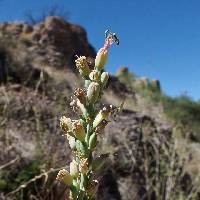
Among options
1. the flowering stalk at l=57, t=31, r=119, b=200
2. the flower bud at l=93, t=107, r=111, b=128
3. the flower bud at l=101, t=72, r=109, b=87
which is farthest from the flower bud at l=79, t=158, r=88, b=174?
the flower bud at l=101, t=72, r=109, b=87

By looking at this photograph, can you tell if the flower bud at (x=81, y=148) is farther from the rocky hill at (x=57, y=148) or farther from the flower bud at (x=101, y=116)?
the rocky hill at (x=57, y=148)

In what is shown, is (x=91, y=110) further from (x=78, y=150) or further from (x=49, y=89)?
(x=49, y=89)

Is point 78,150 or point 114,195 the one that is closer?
point 78,150

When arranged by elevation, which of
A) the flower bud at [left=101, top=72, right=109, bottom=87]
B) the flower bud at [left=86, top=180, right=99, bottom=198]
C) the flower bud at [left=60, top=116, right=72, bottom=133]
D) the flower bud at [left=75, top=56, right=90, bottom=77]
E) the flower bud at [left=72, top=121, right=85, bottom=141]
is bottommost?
the flower bud at [left=86, top=180, right=99, bottom=198]

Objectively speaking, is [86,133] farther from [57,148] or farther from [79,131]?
[57,148]

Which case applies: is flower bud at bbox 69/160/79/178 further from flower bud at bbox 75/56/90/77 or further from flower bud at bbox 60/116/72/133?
flower bud at bbox 75/56/90/77

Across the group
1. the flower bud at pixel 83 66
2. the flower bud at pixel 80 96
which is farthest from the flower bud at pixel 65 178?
the flower bud at pixel 83 66

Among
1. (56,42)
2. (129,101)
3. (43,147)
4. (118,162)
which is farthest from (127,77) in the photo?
(43,147)

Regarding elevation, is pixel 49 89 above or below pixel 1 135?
above
